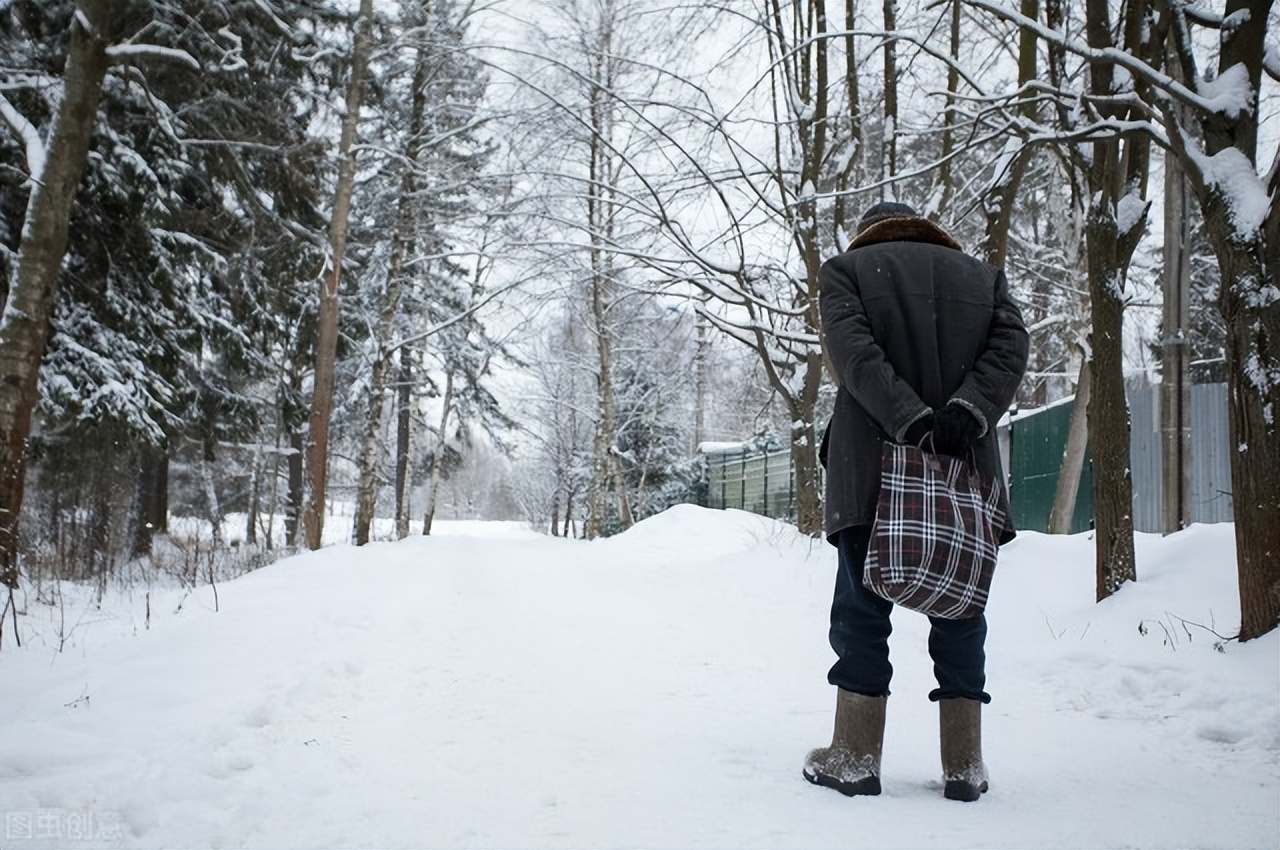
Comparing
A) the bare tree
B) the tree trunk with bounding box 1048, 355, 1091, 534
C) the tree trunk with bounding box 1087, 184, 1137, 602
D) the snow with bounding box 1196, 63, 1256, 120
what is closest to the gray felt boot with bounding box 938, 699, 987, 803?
the tree trunk with bounding box 1087, 184, 1137, 602

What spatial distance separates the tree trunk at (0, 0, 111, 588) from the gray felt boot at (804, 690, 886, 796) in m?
6.94

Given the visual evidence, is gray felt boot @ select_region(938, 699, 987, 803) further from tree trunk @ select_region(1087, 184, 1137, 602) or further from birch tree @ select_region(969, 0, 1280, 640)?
tree trunk @ select_region(1087, 184, 1137, 602)

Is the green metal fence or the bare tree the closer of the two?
the bare tree

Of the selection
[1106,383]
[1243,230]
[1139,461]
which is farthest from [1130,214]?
[1139,461]

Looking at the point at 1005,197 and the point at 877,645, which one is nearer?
the point at 877,645

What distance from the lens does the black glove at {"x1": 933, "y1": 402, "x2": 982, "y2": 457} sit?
2393 mm

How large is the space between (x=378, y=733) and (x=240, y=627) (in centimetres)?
186

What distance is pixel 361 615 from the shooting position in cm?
527

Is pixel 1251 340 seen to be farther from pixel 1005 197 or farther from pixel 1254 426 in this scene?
pixel 1005 197

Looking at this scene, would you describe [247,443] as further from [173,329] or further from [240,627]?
[240,627]

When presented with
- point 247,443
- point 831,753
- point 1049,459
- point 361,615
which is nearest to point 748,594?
point 361,615

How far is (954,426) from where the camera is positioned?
2391 mm

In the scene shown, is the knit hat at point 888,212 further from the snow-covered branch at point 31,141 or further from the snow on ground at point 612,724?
the snow-covered branch at point 31,141

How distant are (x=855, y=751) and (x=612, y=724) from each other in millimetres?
1062
